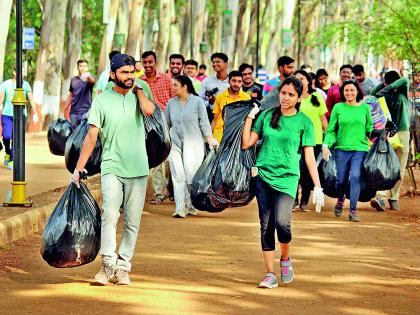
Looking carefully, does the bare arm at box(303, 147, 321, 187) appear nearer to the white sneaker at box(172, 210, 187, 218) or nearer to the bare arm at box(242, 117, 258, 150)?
Result: the bare arm at box(242, 117, 258, 150)

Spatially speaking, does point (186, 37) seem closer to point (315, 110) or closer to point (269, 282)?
point (315, 110)

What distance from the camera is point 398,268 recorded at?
11.2 metres

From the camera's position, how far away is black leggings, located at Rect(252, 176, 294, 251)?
10.0 meters

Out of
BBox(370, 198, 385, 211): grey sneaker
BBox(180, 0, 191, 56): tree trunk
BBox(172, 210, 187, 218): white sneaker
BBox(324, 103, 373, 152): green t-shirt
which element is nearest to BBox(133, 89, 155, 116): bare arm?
BBox(324, 103, 373, 152): green t-shirt

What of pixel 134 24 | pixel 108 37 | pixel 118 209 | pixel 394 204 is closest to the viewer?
pixel 118 209

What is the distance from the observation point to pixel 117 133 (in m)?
9.94

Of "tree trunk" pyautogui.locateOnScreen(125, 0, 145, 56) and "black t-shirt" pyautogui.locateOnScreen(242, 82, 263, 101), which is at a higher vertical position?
"tree trunk" pyautogui.locateOnScreen(125, 0, 145, 56)

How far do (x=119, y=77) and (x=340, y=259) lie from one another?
288 cm

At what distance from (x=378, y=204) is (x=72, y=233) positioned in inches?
314

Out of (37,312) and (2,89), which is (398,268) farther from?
(2,89)

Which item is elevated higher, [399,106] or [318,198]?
[399,106]

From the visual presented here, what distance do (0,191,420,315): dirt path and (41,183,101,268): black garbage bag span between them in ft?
0.68

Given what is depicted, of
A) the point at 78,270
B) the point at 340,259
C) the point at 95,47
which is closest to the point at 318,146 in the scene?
the point at 340,259

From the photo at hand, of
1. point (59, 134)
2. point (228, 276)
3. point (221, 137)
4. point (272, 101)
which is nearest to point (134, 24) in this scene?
point (59, 134)
